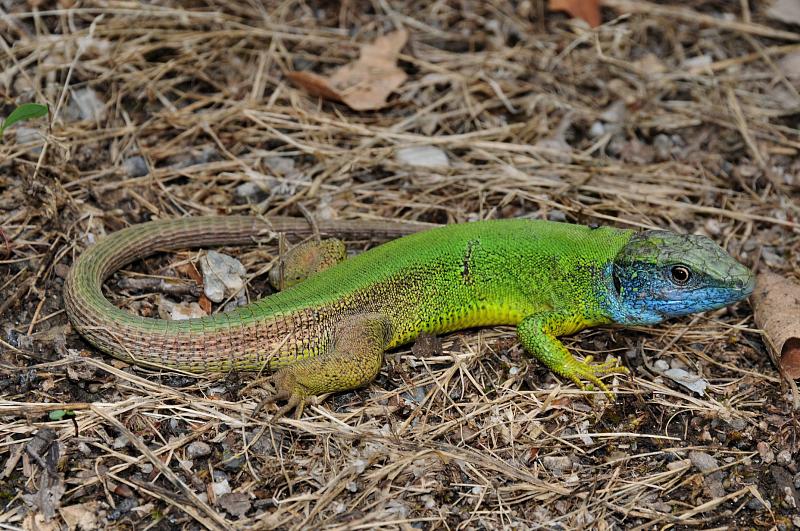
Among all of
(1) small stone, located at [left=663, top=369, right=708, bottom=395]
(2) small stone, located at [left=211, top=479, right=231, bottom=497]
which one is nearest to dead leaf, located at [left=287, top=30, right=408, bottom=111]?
(1) small stone, located at [left=663, top=369, right=708, bottom=395]

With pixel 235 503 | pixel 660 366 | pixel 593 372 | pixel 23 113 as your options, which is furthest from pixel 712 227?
pixel 23 113

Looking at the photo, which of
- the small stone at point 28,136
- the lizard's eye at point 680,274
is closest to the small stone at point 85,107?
the small stone at point 28,136

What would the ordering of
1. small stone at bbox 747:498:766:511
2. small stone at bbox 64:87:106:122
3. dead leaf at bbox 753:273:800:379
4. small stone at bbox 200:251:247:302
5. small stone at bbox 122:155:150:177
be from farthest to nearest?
small stone at bbox 64:87:106:122 → small stone at bbox 122:155:150:177 → small stone at bbox 200:251:247:302 → dead leaf at bbox 753:273:800:379 → small stone at bbox 747:498:766:511

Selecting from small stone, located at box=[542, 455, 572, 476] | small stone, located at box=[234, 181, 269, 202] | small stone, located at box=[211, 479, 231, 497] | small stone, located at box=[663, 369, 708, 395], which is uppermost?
small stone, located at box=[234, 181, 269, 202]

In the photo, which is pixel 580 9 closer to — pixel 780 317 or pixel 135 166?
pixel 780 317

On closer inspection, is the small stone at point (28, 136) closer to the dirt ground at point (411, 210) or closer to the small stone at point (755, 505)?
the dirt ground at point (411, 210)

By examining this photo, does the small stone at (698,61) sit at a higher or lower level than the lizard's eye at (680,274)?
higher

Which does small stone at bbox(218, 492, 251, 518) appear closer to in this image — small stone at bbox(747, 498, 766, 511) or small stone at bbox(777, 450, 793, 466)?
small stone at bbox(747, 498, 766, 511)
